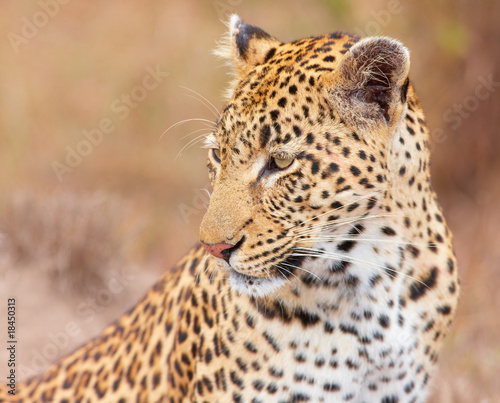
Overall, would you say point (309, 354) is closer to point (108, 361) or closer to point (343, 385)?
point (343, 385)

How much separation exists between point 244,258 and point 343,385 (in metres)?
0.84

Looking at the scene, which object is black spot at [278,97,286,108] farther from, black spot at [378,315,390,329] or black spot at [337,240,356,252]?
black spot at [378,315,390,329]

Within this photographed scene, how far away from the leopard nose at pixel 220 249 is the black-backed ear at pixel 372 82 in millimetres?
783

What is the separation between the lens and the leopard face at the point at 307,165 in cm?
308

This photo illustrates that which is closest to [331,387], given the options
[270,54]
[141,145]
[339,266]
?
[339,266]

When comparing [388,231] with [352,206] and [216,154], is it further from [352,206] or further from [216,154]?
[216,154]

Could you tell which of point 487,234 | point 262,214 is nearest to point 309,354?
point 262,214

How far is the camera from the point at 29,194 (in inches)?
293

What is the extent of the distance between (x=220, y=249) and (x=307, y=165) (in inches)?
21.0

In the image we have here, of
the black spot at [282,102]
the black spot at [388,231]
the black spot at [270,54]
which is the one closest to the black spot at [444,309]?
the black spot at [388,231]

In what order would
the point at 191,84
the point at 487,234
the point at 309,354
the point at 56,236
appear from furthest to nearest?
the point at 191,84 < the point at 487,234 < the point at 56,236 < the point at 309,354

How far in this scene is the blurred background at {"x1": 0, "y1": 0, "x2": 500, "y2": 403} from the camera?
7066mm

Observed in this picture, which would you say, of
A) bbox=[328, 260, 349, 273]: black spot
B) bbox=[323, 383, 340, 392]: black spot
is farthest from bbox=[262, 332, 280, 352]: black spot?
bbox=[328, 260, 349, 273]: black spot

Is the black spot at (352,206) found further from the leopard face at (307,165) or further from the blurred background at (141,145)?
the blurred background at (141,145)
